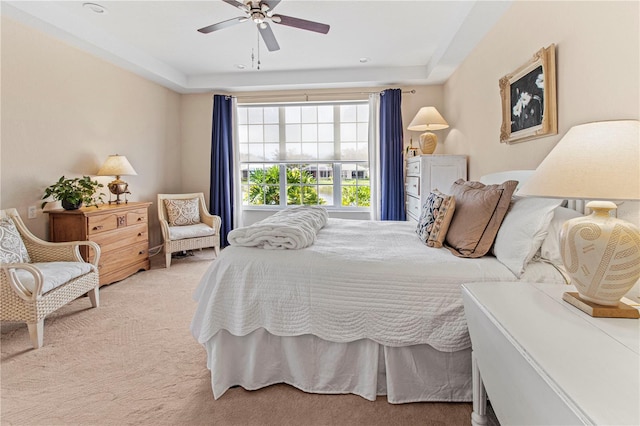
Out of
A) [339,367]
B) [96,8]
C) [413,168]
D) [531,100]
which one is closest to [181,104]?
[96,8]

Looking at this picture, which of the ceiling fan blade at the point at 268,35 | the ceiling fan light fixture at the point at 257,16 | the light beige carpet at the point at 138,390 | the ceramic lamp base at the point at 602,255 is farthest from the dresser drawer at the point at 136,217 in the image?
the ceramic lamp base at the point at 602,255

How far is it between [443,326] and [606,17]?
5.46 ft

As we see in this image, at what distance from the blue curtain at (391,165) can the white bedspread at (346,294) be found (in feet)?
9.80

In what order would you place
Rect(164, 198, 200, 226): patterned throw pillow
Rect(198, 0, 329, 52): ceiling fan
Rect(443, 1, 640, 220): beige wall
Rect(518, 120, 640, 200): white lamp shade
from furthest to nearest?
1. Rect(164, 198, 200, 226): patterned throw pillow
2. Rect(198, 0, 329, 52): ceiling fan
3. Rect(443, 1, 640, 220): beige wall
4. Rect(518, 120, 640, 200): white lamp shade

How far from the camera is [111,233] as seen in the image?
11.3 ft

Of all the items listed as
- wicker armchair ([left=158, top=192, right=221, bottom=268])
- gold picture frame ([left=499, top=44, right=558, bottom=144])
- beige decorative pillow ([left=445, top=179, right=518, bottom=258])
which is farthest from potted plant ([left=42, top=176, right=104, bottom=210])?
gold picture frame ([left=499, top=44, right=558, bottom=144])

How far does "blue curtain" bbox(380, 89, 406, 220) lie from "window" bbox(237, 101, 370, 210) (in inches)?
13.8

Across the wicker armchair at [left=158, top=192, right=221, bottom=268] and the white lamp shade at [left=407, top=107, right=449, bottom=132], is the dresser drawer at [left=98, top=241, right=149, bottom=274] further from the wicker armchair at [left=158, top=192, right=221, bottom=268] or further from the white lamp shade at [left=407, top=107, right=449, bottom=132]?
the white lamp shade at [left=407, top=107, right=449, bottom=132]

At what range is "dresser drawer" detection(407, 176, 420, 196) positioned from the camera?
13.1 feet

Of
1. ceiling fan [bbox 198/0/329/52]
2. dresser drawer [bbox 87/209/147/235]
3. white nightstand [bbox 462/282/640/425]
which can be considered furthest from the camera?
dresser drawer [bbox 87/209/147/235]

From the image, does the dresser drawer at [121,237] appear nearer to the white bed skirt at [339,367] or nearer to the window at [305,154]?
the window at [305,154]

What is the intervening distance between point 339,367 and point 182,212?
139 inches

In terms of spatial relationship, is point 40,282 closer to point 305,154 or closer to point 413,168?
point 305,154

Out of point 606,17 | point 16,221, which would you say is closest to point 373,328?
point 606,17
